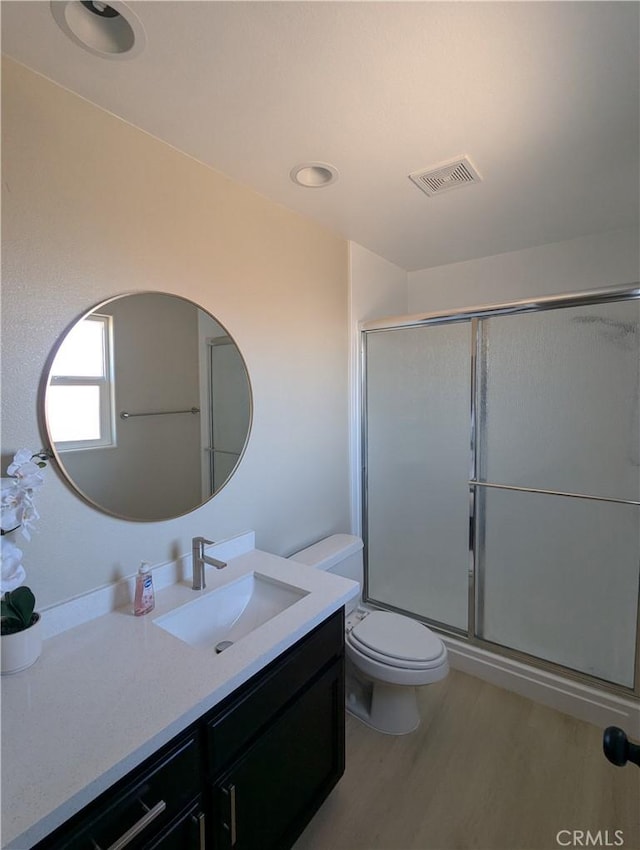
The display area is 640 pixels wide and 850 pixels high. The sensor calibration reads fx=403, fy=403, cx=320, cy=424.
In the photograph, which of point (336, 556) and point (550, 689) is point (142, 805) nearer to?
point (336, 556)

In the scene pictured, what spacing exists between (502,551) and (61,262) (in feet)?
7.42

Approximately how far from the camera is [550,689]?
1938 millimetres

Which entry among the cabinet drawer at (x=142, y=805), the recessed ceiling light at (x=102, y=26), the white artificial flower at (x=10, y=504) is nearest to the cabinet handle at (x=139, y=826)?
the cabinet drawer at (x=142, y=805)

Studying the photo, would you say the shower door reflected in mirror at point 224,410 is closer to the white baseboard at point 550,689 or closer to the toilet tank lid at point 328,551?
the toilet tank lid at point 328,551

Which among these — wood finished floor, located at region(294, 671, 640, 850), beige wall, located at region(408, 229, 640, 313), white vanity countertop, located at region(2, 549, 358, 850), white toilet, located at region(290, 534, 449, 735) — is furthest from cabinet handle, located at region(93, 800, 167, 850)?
beige wall, located at region(408, 229, 640, 313)

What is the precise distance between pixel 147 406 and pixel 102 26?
40.0 inches

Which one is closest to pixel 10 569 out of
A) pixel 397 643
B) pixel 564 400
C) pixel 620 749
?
pixel 620 749

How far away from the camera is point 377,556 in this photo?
2518 mm

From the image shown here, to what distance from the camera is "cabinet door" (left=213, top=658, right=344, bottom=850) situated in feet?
3.30

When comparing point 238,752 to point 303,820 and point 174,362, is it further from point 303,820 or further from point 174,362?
point 174,362

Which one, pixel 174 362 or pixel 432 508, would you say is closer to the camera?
pixel 174 362

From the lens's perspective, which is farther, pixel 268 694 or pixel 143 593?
pixel 143 593

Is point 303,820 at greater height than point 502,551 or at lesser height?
lesser

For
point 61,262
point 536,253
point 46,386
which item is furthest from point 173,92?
point 536,253
